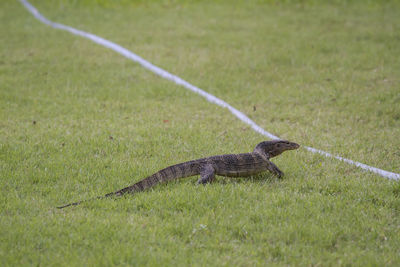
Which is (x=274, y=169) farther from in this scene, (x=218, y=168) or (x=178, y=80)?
(x=178, y=80)

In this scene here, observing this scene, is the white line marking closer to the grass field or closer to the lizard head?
the grass field

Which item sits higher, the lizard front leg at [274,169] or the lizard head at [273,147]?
the lizard head at [273,147]

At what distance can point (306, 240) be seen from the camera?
4.11 metres

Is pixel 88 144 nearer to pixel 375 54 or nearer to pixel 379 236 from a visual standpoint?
pixel 379 236

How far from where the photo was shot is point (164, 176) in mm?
5227

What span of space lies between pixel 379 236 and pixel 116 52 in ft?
29.4

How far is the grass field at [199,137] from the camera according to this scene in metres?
4.07

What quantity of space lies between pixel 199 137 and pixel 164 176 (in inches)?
69.2

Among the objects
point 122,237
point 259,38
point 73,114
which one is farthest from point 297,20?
point 122,237

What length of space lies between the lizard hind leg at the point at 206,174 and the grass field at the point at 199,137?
128mm

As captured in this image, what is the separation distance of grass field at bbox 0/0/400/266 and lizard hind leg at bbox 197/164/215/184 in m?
0.13

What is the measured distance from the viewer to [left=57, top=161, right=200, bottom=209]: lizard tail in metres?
4.97

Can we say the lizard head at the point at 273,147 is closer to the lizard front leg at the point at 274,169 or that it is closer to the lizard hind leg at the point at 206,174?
the lizard front leg at the point at 274,169

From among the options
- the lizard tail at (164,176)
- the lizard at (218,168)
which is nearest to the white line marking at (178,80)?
the lizard at (218,168)
